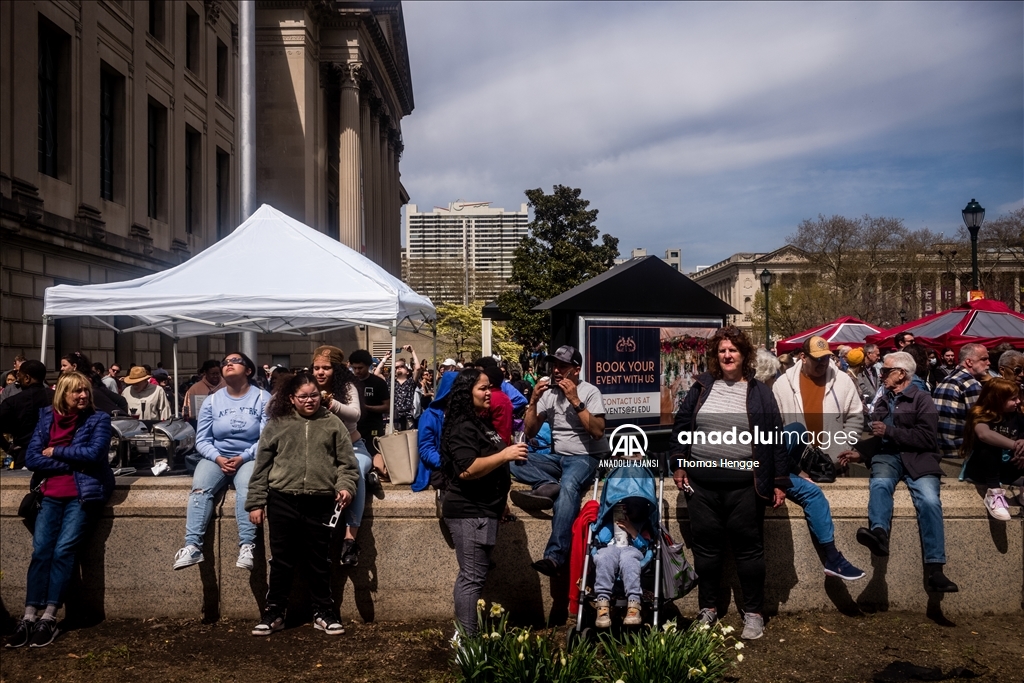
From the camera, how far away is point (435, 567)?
21.4ft

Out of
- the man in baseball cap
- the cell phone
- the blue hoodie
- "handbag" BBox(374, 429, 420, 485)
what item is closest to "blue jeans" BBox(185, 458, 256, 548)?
the cell phone

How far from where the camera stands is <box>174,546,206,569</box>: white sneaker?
6207mm

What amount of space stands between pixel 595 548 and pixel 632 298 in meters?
5.62

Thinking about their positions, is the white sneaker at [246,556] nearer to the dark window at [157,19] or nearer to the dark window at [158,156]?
the dark window at [158,156]

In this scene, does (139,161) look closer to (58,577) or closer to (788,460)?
(58,577)

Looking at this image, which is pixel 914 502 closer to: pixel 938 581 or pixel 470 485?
pixel 938 581

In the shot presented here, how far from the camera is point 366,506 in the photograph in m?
6.59

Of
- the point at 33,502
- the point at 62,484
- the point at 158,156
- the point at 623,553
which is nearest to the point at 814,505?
the point at 623,553

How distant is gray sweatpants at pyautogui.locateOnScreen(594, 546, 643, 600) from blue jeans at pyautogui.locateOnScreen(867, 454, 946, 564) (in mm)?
2053

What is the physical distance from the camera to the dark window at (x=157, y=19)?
93.3 ft

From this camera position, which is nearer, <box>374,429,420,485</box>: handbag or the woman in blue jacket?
the woman in blue jacket

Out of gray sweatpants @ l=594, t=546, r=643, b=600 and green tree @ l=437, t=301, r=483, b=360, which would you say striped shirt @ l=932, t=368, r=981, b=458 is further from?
green tree @ l=437, t=301, r=483, b=360

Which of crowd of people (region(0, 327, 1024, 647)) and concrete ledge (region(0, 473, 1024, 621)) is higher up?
crowd of people (region(0, 327, 1024, 647))

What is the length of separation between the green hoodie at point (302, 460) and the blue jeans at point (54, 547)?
147 centimetres
